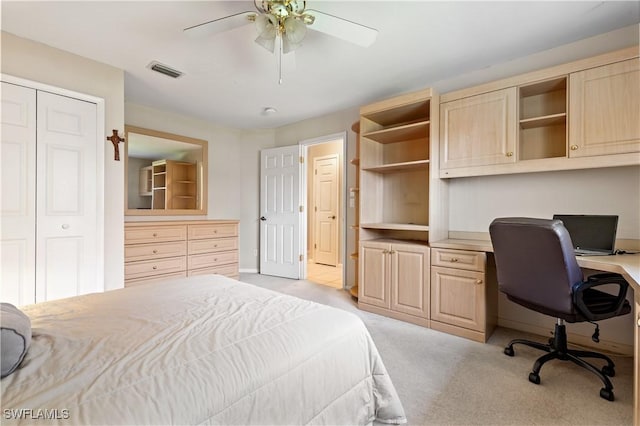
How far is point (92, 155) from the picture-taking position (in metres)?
2.57

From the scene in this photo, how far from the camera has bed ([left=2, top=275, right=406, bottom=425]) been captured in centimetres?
70

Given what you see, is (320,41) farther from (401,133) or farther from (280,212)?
(280,212)

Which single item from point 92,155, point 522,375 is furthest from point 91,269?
point 522,375

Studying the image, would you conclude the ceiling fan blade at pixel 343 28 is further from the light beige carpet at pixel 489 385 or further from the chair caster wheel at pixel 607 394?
the chair caster wheel at pixel 607 394

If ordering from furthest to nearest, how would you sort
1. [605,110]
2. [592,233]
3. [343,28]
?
[592,233] < [605,110] < [343,28]

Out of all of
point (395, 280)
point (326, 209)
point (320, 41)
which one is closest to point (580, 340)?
point (395, 280)

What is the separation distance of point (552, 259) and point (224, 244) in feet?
11.9

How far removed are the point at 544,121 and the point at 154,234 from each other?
13.3 feet

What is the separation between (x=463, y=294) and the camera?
8.00 ft

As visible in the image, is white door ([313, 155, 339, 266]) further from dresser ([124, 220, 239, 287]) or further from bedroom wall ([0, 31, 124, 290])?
bedroom wall ([0, 31, 124, 290])

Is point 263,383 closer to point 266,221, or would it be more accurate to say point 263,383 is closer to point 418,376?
point 418,376

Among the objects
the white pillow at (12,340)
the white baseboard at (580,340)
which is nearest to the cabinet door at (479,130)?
the white baseboard at (580,340)

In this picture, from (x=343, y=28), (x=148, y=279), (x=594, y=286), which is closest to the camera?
(x=594, y=286)

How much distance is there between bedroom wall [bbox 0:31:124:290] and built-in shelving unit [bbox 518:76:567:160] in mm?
3609
